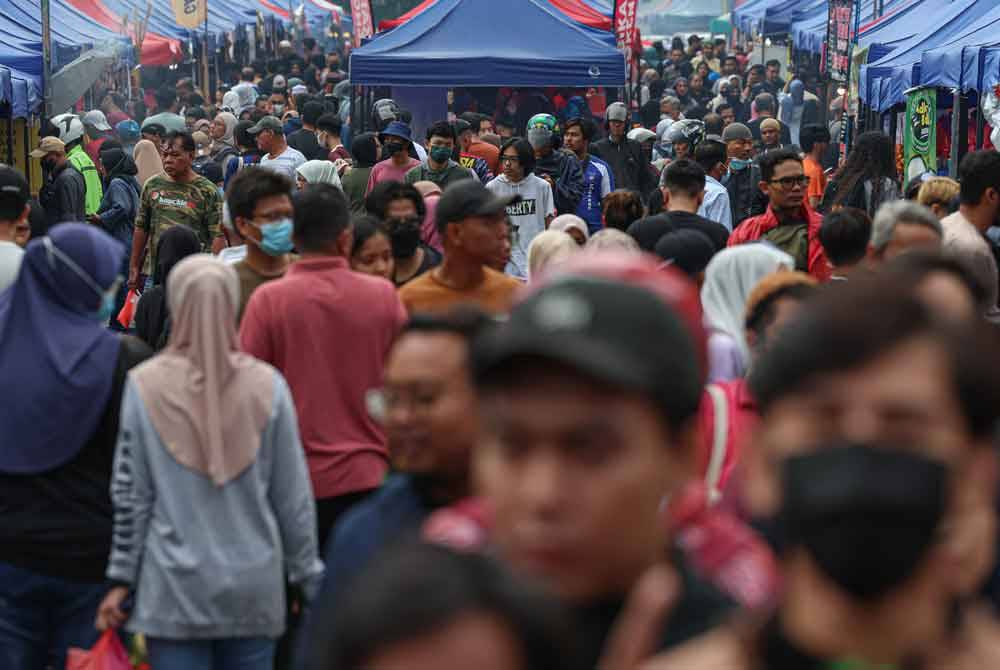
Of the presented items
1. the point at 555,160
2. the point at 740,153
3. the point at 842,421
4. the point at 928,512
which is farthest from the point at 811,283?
the point at 740,153

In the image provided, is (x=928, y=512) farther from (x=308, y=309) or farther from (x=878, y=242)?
(x=878, y=242)

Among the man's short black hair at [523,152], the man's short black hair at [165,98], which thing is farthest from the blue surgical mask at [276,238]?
the man's short black hair at [165,98]

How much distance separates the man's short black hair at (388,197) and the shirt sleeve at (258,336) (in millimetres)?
1838

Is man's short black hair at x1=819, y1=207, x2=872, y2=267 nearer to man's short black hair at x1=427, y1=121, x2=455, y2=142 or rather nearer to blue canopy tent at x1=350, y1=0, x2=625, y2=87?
man's short black hair at x1=427, y1=121, x2=455, y2=142

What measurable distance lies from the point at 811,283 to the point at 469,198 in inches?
60.4

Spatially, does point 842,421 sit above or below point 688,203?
above

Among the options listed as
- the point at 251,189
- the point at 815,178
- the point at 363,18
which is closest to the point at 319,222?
the point at 251,189

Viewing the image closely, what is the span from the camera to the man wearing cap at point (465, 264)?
18.3 ft

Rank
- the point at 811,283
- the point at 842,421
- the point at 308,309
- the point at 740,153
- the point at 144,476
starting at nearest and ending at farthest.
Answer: the point at 842,421
the point at 144,476
the point at 811,283
the point at 308,309
the point at 740,153

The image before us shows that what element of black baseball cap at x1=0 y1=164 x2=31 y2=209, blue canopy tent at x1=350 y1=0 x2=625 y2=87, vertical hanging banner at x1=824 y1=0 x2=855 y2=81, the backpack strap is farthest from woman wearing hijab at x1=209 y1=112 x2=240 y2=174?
the backpack strap

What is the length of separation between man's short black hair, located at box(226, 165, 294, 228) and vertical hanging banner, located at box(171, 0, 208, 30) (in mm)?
25066

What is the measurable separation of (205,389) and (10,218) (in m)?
2.38

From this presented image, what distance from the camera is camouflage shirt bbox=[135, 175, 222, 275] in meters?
9.66

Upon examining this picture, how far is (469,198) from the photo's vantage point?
18.9 feet
